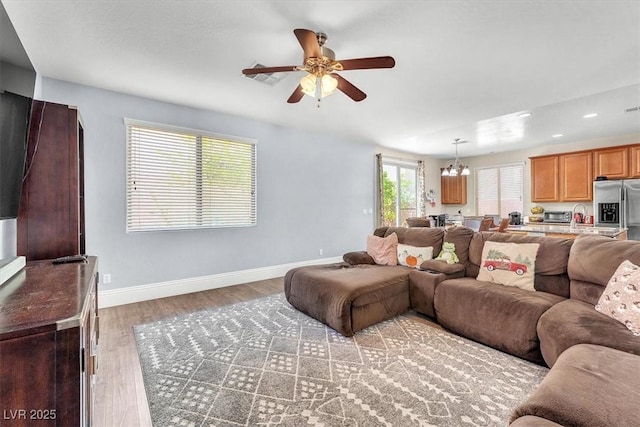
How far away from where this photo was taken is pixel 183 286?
3.80 metres

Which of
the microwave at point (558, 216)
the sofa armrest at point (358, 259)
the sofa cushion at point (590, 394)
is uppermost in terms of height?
the microwave at point (558, 216)

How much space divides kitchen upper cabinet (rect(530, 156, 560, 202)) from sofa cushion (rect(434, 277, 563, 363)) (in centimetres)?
506

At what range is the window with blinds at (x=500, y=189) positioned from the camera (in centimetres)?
681

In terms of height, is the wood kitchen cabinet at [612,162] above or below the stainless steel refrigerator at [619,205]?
above

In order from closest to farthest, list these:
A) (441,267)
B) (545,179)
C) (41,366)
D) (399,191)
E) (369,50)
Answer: (41,366) → (369,50) → (441,267) → (545,179) → (399,191)

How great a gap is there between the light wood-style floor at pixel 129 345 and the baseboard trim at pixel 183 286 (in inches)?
3.8

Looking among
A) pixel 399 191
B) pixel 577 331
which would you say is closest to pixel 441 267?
pixel 577 331

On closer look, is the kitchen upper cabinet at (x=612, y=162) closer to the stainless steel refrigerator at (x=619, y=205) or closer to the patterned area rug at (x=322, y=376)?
the stainless steel refrigerator at (x=619, y=205)

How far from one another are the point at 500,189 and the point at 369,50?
6249 millimetres

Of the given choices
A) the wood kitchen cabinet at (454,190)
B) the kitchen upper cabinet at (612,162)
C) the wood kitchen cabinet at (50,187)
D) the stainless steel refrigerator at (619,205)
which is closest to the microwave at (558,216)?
the stainless steel refrigerator at (619,205)

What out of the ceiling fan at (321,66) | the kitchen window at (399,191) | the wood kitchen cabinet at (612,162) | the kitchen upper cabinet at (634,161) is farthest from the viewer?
the kitchen window at (399,191)

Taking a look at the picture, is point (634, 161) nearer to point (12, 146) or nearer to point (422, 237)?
point (422, 237)

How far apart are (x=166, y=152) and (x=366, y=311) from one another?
3.21 metres

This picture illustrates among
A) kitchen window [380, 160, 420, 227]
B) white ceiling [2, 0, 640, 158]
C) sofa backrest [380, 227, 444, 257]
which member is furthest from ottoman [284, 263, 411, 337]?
kitchen window [380, 160, 420, 227]
